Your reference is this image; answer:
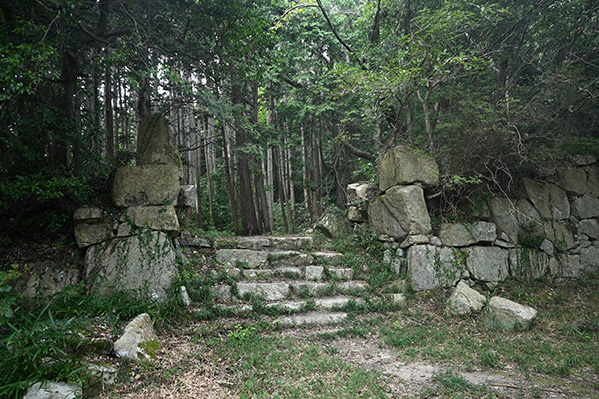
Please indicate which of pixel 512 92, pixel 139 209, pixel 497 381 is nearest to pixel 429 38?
pixel 512 92

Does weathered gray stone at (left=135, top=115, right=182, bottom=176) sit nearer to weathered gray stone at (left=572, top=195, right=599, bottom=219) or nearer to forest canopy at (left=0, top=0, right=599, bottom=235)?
forest canopy at (left=0, top=0, right=599, bottom=235)

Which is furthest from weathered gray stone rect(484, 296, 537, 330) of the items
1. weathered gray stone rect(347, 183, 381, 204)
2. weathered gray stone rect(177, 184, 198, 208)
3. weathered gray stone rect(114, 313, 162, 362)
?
weathered gray stone rect(177, 184, 198, 208)

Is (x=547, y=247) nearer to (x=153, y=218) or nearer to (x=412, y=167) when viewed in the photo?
(x=412, y=167)

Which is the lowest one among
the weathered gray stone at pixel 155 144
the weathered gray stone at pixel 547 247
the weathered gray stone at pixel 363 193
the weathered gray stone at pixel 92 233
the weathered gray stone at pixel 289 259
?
the weathered gray stone at pixel 547 247

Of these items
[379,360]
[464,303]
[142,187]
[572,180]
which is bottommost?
[379,360]

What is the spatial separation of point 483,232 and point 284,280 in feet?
13.5

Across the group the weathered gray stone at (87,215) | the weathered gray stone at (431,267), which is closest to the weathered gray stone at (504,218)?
the weathered gray stone at (431,267)

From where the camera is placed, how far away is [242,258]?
587 centimetres

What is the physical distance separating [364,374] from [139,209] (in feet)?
13.2

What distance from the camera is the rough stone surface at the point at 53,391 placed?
238 cm

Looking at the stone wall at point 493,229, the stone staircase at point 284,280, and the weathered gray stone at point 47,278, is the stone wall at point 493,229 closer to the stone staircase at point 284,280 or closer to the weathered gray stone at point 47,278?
the stone staircase at point 284,280

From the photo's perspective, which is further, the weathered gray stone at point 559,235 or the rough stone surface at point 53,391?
the weathered gray stone at point 559,235

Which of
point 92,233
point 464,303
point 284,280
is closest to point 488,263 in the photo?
point 464,303

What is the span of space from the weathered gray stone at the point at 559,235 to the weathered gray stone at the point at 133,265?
24.9ft
